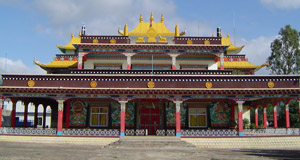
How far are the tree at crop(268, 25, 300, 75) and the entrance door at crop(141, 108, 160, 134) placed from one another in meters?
Result: 27.4

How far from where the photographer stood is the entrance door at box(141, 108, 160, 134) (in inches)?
1065

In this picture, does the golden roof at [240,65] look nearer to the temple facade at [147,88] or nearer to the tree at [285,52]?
the temple facade at [147,88]

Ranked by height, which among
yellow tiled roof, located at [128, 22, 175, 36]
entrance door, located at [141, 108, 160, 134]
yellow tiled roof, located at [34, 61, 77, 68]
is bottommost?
entrance door, located at [141, 108, 160, 134]

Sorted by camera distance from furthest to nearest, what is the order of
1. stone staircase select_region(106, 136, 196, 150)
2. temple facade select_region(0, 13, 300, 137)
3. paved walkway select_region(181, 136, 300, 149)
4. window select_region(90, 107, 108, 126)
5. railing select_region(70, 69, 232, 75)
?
railing select_region(70, 69, 232, 75) < window select_region(90, 107, 108, 126) < temple facade select_region(0, 13, 300, 137) < paved walkway select_region(181, 136, 300, 149) < stone staircase select_region(106, 136, 196, 150)

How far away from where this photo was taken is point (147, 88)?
23.8 metres

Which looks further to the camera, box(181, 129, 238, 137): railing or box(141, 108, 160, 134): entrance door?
box(141, 108, 160, 134): entrance door

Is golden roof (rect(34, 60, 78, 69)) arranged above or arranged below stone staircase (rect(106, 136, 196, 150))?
above

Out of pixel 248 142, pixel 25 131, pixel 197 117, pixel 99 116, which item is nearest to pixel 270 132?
pixel 248 142

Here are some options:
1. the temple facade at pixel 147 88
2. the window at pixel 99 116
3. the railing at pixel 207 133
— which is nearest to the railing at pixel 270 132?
the temple facade at pixel 147 88

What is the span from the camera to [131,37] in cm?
3241

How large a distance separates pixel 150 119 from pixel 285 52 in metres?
29.4

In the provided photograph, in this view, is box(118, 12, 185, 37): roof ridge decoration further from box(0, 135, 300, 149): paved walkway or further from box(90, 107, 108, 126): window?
box(0, 135, 300, 149): paved walkway

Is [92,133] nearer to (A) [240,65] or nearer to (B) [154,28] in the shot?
(B) [154,28]

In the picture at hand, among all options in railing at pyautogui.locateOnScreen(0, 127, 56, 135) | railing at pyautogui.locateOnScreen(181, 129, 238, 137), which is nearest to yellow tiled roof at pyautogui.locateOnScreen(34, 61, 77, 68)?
railing at pyautogui.locateOnScreen(0, 127, 56, 135)
